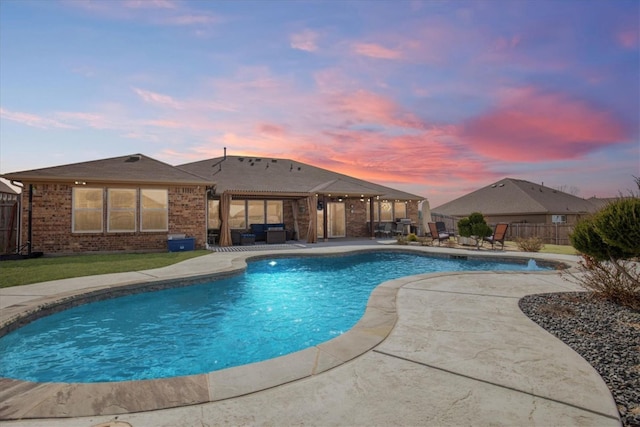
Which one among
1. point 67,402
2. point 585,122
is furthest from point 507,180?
point 67,402

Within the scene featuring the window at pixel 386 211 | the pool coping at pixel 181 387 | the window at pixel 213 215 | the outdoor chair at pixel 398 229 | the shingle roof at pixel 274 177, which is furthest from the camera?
the window at pixel 386 211

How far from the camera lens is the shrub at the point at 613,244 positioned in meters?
4.45

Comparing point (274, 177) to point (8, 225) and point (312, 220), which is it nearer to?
point (312, 220)

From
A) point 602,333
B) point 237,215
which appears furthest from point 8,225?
point 602,333

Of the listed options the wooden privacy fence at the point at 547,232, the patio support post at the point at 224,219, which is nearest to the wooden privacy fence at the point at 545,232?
the wooden privacy fence at the point at 547,232

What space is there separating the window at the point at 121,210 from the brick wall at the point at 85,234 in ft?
0.82

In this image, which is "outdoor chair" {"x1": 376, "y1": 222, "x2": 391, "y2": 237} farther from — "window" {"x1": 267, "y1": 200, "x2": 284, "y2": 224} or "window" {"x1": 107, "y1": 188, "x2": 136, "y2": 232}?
"window" {"x1": 107, "y1": 188, "x2": 136, "y2": 232}

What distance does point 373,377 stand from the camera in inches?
102

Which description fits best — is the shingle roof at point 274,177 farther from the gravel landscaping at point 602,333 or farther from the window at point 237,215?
the gravel landscaping at point 602,333

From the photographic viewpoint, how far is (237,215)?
18625mm

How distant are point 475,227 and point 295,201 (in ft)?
34.0

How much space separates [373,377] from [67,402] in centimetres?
234

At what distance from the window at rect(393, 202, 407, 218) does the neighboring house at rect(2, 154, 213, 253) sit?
13.4 metres

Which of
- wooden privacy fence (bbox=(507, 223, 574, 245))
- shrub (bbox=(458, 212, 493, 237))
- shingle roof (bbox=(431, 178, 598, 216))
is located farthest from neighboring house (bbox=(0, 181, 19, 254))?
shingle roof (bbox=(431, 178, 598, 216))
